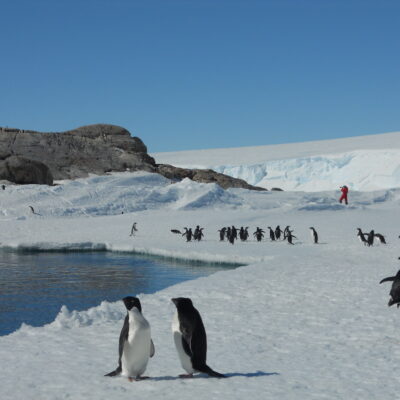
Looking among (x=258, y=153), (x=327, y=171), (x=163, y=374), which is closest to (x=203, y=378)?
(x=163, y=374)

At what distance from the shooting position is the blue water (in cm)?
1085

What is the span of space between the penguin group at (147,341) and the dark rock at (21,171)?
35.3 m

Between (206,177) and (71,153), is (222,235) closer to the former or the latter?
(206,177)

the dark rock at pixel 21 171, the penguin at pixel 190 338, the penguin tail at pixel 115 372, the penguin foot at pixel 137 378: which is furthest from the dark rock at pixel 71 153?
the penguin at pixel 190 338

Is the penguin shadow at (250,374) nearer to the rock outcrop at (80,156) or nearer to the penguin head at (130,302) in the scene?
the penguin head at (130,302)

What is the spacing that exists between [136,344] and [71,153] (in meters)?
49.2

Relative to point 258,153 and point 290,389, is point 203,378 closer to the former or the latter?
point 290,389

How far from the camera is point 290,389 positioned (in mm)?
4750

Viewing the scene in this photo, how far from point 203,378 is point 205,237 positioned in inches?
682

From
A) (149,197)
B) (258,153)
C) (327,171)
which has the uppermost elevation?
(258,153)

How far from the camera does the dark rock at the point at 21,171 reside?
38094 mm

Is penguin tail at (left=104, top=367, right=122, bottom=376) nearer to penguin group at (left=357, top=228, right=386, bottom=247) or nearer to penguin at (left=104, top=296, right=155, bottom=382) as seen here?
penguin at (left=104, top=296, right=155, bottom=382)

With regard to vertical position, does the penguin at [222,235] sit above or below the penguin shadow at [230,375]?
above

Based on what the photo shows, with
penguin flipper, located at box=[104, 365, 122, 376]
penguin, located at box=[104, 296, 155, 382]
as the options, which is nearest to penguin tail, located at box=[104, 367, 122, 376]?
penguin flipper, located at box=[104, 365, 122, 376]
